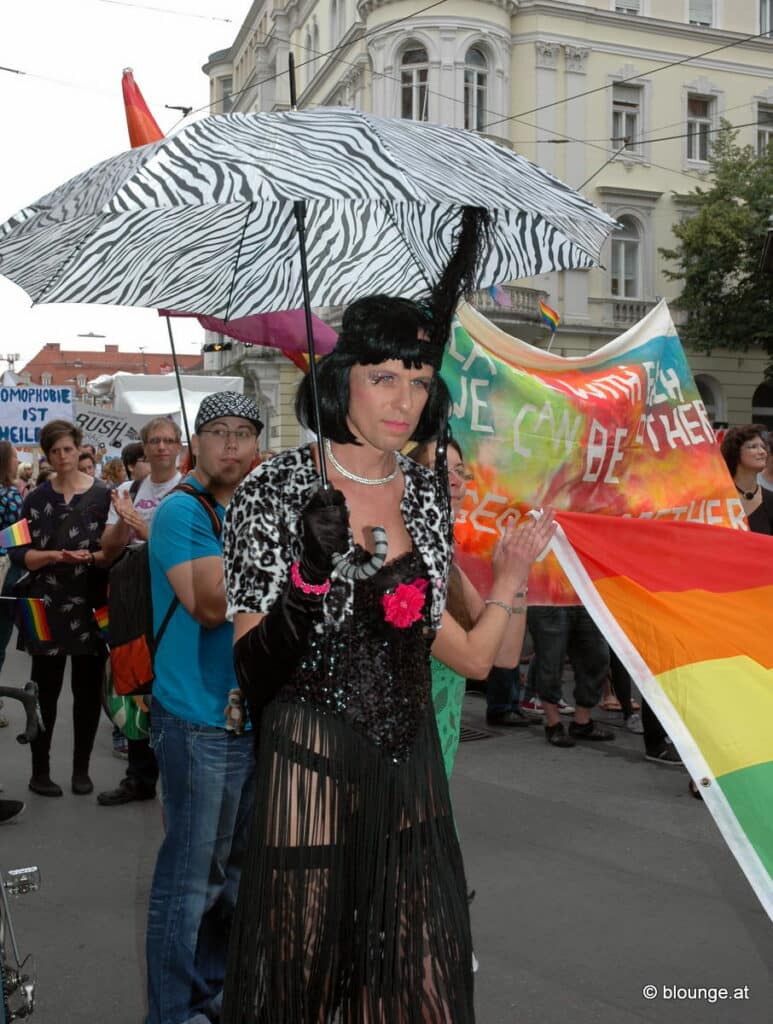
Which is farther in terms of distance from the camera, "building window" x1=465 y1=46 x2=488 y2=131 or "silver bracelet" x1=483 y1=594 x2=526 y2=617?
"building window" x1=465 y1=46 x2=488 y2=131

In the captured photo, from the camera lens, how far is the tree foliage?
29344 millimetres

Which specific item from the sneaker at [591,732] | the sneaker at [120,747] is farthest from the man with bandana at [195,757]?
the sneaker at [591,732]

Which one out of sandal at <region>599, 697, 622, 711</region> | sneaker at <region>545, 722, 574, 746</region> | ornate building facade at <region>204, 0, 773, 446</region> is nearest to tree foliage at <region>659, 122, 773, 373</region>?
ornate building facade at <region>204, 0, 773, 446</region>

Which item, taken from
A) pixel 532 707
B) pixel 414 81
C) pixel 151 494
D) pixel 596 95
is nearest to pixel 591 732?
pixel 532 707

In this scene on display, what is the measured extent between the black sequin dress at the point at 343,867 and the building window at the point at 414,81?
29.1 metres

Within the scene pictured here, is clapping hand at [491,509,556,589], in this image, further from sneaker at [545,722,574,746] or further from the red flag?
sneaker at [545,722,574,746]

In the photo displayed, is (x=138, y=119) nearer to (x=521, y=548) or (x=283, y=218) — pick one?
(x=283, y=218)

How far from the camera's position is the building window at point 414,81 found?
98.4 feet

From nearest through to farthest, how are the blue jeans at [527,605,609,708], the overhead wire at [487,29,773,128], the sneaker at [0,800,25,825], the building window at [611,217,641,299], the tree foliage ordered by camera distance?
the sneaker at [0,800,25,825] < the blue jeans at [527,605,609,708] < the tree foliage < the overhead wire at [487,29,773,128] < the building window at [611,217,641,299]

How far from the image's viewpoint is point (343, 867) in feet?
8.08

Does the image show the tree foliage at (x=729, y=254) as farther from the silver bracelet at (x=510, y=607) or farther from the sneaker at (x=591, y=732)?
the silver bracelet at (x=510, y=607)

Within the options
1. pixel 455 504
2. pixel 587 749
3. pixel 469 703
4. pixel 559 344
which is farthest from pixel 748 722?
pixel 559 344

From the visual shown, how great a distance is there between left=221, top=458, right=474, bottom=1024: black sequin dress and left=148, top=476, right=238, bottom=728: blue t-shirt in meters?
0.96

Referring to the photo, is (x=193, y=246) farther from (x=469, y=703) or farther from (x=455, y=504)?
(x=469, y=703)
